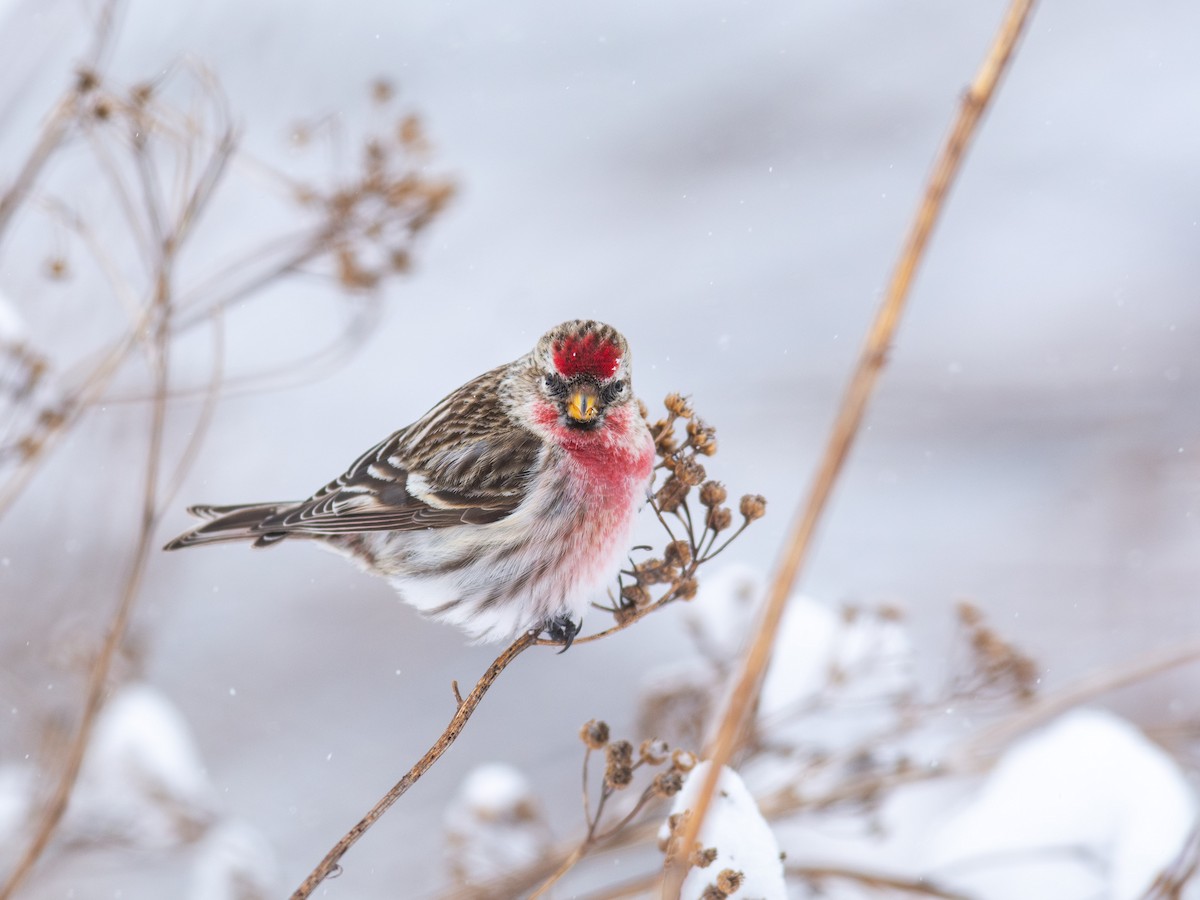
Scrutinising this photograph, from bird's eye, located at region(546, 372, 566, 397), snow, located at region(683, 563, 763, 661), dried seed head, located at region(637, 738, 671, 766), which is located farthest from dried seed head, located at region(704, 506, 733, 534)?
snow, located at region(683, 563, 763, 661)

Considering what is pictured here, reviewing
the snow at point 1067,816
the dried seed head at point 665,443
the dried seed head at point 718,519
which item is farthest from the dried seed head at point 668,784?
the snow at point 1067,816

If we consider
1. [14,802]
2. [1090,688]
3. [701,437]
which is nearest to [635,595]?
[701,437]

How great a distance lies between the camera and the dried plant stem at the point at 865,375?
875 millimetres

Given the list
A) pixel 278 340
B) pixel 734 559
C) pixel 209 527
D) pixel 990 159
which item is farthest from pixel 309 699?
pixel 990 159

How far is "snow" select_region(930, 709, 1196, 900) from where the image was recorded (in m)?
2.60

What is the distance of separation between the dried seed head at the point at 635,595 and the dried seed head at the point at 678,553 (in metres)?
0.08

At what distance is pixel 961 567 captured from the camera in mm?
6098

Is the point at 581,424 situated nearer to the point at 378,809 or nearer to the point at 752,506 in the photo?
the point at 752,506

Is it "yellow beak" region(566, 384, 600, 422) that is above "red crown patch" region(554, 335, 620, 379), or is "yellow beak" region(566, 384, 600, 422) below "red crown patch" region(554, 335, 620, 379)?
below

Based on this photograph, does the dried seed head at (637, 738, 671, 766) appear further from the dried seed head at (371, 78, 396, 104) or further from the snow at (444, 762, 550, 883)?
the dried seed head at (371, 78, 396, 104)

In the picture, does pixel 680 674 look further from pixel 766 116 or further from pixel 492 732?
pixel 766 116

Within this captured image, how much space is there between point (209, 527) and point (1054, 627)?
485 centimetres

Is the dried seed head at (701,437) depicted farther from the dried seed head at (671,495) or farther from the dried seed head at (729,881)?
the dried seed head at (729,881)

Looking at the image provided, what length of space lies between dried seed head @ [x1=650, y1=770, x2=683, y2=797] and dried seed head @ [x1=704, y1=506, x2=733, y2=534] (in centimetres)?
32
